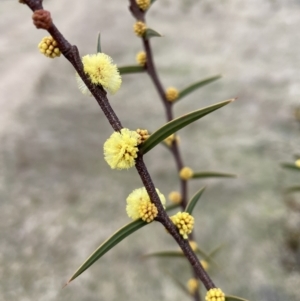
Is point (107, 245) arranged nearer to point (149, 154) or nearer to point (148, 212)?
point (148, 212)

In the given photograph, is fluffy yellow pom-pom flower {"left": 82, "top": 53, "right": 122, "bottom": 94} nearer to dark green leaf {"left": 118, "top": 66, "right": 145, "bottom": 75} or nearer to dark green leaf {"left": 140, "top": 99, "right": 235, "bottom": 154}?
dark green leaf {"left": 140, "top": 99, "right": 235, "bottom": 154}

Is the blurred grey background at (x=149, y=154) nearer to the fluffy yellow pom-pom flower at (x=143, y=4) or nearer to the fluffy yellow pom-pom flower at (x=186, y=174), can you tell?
the fluffy yellow pom-pom flower at (x=186, y=174)

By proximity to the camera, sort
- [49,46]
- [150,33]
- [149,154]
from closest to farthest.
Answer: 1. [49,46]
2. [150,33]
3. [149,154]

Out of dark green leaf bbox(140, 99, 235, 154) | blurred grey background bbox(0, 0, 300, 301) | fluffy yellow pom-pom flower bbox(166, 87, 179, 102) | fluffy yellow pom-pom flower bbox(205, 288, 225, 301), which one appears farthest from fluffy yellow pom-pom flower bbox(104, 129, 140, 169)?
blurred grey background bbox(0, 0, 300, 301)

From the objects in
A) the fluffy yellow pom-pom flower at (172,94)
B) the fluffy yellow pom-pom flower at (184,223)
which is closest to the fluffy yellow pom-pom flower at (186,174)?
the fluffy yellow pom-pom flower at (172,94)

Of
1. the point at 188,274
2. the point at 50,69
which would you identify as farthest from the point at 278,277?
the point at 50,69

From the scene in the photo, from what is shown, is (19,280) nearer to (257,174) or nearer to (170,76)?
(257,174)

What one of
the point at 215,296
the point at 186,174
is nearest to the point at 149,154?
the point at 186,174
